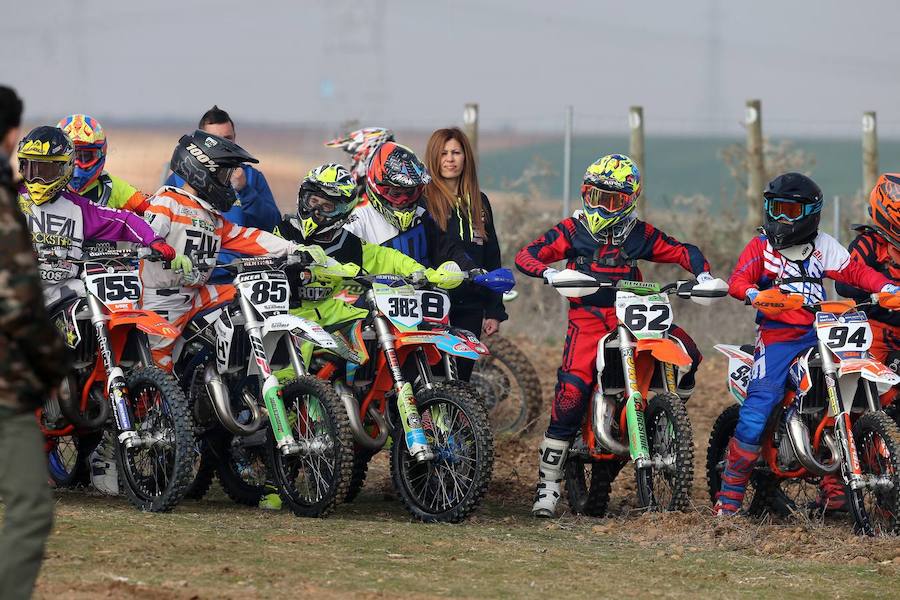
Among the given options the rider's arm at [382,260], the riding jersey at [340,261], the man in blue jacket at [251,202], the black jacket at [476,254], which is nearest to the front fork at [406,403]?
the riding jersey at [340,261]

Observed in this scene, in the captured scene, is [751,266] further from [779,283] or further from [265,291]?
[265,291]

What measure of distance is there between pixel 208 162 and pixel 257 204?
177 centimetres

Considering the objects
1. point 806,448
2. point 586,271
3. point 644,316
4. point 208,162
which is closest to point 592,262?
point 586,271

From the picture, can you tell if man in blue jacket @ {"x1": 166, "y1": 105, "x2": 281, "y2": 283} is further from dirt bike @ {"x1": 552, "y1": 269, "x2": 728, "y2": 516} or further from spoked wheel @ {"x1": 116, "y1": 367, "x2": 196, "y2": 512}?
dirt bike @ {"x1": 552, "y1": 269, "x2": 728, "y2": 516}

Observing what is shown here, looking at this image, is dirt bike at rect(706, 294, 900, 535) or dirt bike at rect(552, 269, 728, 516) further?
dirt bike at rect(552, 269, 728, 516)

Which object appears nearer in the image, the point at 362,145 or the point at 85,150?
the point at 85,150

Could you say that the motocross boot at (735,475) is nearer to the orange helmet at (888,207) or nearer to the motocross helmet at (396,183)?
the orange helmet at (888,207)

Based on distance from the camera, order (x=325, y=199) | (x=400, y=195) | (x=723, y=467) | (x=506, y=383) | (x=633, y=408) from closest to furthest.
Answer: (x=633, y=408) < (x=325, y=199) < (x=723, y=467) < (x=400, y=195) < (x=506, y=383)

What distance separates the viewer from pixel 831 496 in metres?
9.57

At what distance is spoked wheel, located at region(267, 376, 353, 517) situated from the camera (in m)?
8.59

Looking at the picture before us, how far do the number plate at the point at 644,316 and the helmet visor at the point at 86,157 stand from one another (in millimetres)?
3501

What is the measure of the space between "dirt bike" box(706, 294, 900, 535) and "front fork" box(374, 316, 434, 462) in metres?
2.08

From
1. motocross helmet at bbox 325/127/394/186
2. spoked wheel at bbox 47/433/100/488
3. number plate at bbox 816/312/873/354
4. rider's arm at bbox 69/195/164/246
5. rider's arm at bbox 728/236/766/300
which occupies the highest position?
motocross helmet at bbox 325/127/394/186

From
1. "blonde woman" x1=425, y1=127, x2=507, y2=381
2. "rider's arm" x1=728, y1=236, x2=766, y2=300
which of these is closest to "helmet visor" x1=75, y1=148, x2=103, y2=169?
"blonde woman" x1=425, y1=127, x2=507, y2=381
